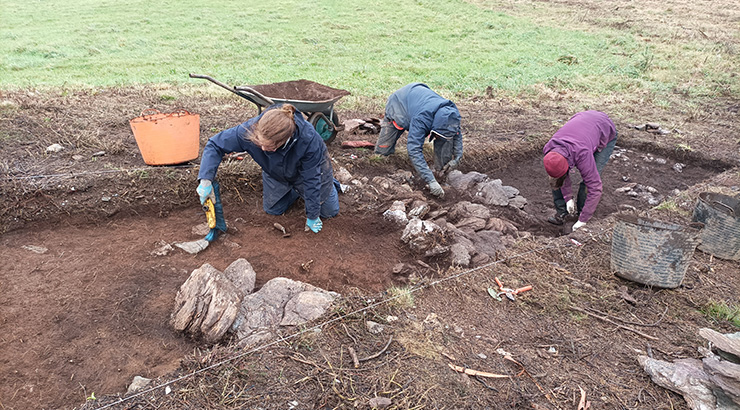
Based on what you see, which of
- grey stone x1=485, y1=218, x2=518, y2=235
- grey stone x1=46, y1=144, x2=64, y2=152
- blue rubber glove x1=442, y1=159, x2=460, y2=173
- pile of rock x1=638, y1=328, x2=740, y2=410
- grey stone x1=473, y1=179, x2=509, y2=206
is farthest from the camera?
blue rubber glove x1=442, y1=159, x2=460, y2=173

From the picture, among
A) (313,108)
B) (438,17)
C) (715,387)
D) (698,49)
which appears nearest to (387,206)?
(313,108)

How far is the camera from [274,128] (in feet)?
10.5

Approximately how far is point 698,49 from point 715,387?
1563cm

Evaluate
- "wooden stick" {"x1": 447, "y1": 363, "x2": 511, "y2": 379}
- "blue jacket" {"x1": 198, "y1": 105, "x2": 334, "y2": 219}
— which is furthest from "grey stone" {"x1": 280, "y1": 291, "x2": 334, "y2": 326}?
"blue jacket" {"x1": 198, "y1": 105, "x2": 334, "y2": 219}

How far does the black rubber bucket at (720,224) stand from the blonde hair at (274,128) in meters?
3.69

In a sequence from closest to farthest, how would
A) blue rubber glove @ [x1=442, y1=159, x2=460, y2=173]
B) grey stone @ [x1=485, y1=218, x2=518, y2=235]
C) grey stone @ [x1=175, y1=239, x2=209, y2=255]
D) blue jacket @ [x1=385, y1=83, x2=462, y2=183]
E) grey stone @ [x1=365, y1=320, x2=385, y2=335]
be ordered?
grey stone @ [x1=365, y1=320, x2=385, y2=335] → grey stone @ [x1=175, y1=239, x2=209, y2=255] → grey stone @ [x1=485, y1=218, x2=518, y2=235] → blue jacket @ [x1=385, y1=83, x2=462, y2=183] → blue rubber glove @ [x1=442, y1=159, x2=460, y2=173]

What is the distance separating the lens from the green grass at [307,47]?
11156 millimetres

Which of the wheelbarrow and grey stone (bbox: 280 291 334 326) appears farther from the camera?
the wheelbarrow

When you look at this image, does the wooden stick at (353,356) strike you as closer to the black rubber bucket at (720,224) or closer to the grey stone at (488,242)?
the grey stone at (488,242)

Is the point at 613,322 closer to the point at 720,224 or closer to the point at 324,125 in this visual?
the point at 720,224

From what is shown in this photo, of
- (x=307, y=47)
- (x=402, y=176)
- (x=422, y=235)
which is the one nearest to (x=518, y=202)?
(x=402, y=176)

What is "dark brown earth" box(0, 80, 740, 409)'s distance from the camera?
7.86 ft

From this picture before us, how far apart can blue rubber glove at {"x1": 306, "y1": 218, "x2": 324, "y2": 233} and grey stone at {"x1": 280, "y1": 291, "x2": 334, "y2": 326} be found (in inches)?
45.0

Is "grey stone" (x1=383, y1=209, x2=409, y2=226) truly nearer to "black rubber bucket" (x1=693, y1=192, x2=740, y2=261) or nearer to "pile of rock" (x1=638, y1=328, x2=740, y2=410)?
"pile of rock" (x1=638, y1=328, x2=740, y2=410)
